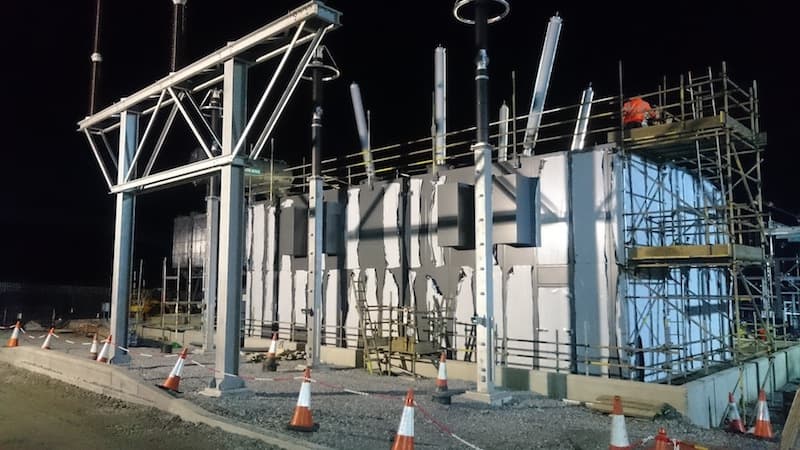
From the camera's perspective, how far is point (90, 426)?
930 cm

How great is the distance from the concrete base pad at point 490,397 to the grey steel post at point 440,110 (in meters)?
7.39

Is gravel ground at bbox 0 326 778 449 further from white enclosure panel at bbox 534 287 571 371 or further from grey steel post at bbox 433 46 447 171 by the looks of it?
grey steel post at bbox 433 46 447 171

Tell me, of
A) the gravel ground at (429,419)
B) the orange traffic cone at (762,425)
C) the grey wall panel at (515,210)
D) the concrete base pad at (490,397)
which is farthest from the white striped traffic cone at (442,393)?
the orange traffic cone at (762,425)

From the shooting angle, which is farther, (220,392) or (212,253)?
(212,253)

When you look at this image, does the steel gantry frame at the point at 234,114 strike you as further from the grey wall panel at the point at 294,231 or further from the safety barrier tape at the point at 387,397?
the grey wall panel at the point at 294,231

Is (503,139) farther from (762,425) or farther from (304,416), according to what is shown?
(304,416)

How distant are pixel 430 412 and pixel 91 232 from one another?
208 feet

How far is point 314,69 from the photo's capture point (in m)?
16.1

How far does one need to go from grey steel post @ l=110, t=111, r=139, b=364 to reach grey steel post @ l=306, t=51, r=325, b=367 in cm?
431

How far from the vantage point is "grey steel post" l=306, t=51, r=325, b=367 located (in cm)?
1552

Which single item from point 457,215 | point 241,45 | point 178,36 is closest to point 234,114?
point 241,45

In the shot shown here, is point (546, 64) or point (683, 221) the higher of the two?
point (546, 64)

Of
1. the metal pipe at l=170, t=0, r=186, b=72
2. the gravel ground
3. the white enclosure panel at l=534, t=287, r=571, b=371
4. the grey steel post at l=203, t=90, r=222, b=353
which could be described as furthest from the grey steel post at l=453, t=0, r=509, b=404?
the grey steel post at l=203, t=90, r=222, b=353

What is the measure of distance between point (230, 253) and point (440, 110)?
8958 mm
